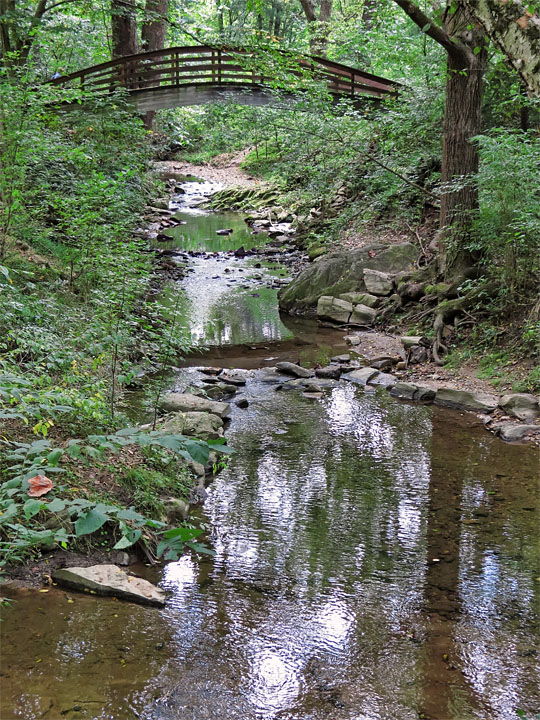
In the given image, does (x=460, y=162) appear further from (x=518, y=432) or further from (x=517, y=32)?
(x=517, y=32)

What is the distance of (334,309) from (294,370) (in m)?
3.19

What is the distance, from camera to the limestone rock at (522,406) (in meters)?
7.14

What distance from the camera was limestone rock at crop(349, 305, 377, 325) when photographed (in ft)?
37.8

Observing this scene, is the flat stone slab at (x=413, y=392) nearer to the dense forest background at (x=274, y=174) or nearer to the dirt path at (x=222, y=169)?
the dense forest background at (x=274, y=174)

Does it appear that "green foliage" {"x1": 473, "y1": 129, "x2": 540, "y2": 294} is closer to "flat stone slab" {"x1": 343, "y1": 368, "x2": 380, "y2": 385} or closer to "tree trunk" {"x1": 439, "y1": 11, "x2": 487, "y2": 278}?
"tree trunk" {"x1": 439, "y1": 11, "x2": 487, "y2": 278}

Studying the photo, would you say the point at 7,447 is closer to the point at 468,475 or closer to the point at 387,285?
the point at 468,475

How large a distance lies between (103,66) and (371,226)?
901 centimetres

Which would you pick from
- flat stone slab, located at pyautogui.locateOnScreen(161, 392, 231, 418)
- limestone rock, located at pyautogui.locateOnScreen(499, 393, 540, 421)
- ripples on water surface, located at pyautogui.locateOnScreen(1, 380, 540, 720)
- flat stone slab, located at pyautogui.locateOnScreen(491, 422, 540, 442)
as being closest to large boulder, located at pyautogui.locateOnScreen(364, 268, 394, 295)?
limestone rock, located at pyautogui.locateOnScreen(499, 393, 540, 421)

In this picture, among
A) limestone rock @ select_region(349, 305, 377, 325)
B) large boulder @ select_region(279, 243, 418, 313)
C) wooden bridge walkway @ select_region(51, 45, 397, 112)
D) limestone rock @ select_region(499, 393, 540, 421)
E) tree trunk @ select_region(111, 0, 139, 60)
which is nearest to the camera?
limestone rock @ select_region(499, 393, 540, 421)

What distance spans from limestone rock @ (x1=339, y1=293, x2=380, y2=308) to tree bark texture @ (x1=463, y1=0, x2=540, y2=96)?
9.49m

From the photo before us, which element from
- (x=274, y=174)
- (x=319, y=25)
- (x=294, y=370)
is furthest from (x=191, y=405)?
(x=319, y=25)

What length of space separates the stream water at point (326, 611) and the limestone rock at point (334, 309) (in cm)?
541

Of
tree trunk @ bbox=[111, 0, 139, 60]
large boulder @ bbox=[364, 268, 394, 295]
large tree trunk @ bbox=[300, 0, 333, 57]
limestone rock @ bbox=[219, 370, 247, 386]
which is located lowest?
limestone rock @ bbox=[219, 370, 247, 386]

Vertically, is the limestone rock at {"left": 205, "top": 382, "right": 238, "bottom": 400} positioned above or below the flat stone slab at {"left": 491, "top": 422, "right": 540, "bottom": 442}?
above
